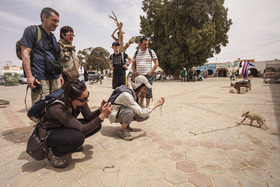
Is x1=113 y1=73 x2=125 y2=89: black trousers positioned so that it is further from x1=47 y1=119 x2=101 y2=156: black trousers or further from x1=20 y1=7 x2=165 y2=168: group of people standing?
x1=47 y1=119 x2=101 y2=156: black trousers

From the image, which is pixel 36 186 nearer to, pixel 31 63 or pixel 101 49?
pixel 31 63

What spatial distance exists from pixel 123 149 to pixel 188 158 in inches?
44.5

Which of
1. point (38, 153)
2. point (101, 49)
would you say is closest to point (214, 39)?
point (38, 153)

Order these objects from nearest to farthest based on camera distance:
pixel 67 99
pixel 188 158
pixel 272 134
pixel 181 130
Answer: pixel 67 99, pixel 188 158, pixel 272 134, pixel 181 130

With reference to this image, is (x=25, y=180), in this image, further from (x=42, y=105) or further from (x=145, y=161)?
(x=145, y=161)

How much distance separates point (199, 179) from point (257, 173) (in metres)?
0.83

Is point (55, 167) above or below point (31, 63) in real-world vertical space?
below

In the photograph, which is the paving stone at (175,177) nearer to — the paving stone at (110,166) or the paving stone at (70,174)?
the paving stone at (110,166)

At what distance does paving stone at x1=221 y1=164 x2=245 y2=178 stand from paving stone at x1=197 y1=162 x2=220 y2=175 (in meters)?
0.09

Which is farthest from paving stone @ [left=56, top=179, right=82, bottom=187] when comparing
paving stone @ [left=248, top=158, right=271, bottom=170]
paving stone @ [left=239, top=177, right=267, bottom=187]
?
paving stone @ [left=248, top=158, right=271, bottom=170]

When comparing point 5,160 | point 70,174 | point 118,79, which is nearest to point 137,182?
point 70,174

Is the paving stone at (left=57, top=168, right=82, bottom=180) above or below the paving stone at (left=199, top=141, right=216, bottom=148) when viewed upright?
below

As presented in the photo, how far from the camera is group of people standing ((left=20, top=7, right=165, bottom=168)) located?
76.1 inches

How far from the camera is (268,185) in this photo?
5.61ft
